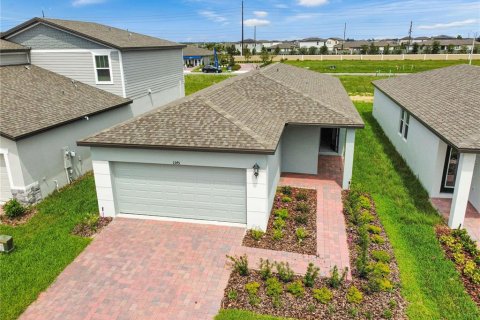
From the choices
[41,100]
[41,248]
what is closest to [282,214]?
[41,248]

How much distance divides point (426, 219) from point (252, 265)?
5915mm

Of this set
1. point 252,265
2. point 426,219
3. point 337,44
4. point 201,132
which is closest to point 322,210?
point 426,219

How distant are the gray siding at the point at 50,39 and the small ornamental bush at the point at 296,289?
52.5 feet

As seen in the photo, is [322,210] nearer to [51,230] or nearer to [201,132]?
[201,132]

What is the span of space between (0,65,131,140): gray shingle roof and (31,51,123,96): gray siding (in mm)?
409

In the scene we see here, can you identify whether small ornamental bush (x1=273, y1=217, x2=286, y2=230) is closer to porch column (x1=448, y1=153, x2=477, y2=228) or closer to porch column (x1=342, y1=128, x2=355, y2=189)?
porch column (x1=342, y1=128, x2=355, y2=189)

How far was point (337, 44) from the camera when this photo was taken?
138 meters

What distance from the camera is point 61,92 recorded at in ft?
54.0

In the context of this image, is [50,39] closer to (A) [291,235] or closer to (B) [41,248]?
(B) [41,248]

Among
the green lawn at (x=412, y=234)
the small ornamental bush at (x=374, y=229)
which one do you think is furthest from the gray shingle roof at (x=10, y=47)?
the small ornamental bush at (x=374, y=229)

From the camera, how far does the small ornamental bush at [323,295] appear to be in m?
7.59

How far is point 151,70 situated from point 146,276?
16.3m

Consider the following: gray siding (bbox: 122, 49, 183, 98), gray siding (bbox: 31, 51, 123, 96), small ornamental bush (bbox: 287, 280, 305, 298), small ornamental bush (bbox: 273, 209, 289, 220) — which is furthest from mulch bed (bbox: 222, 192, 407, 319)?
gray siding (bbox: 122, 49, 183, 98)

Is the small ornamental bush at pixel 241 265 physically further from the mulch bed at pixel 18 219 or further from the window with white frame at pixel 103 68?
the window with white frame at pixel 103 68
